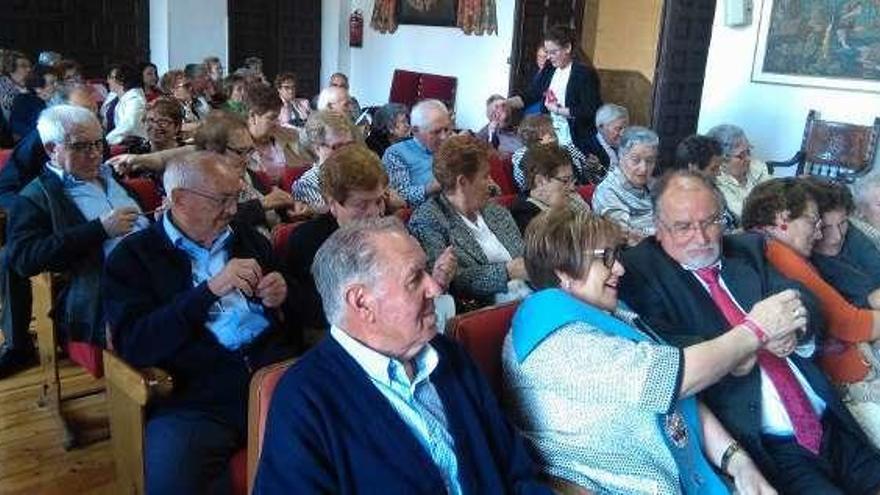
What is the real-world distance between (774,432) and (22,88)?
6593 mm

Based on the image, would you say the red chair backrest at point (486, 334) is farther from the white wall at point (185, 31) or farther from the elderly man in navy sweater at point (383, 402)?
the white wall at point (185, 31)

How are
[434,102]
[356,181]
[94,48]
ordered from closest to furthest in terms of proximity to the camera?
1. [356,181]
2. [434,102]
3. [94,48]

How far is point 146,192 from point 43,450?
3.23 feet

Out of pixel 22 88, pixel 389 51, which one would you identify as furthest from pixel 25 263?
pixel 389 51

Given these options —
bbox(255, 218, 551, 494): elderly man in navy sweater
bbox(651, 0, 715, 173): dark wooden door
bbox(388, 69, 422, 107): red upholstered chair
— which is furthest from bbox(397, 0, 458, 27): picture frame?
bbox(255, 218, 551, 494): elderly man in navy sweater

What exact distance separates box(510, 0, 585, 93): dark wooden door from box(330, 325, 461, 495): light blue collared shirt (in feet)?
23.3

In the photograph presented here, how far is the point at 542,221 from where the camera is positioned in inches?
67.9

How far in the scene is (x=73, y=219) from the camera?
8.29 feet

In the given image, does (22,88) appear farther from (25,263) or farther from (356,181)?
(356,181)

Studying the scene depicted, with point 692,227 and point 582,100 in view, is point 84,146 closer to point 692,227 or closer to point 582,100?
point 692,227

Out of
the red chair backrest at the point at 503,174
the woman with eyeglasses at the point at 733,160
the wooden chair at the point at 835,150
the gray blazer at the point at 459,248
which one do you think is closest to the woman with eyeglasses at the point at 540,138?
the red chair backrest at the point at 503,174

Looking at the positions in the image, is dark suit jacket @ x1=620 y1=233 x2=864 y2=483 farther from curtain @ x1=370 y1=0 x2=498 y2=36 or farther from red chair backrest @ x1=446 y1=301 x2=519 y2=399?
curtain @ x1=370 y1=0 x2=498 y2=36

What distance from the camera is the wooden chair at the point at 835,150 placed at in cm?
548

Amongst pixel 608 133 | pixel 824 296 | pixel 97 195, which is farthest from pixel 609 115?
pixel 97 195
